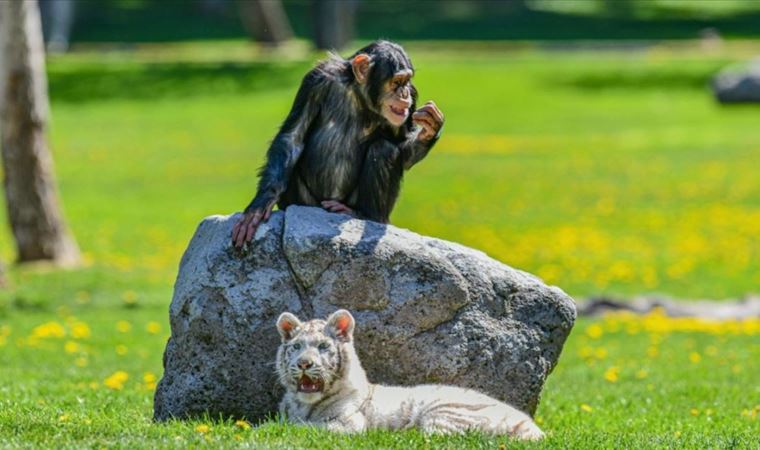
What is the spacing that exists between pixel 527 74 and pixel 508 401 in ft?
117

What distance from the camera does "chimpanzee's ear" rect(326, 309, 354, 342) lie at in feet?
25.9

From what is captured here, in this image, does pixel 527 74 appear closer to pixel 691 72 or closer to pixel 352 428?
pixel 691 72

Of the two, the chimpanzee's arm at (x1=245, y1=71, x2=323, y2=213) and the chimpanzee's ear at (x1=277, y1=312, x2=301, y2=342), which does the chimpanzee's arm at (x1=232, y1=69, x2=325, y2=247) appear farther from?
the chimpanzee's ear at (x1=277, y1=312, x2=301, y2=342)

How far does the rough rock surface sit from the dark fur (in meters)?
32.1

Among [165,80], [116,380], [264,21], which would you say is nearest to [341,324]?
[116,380]

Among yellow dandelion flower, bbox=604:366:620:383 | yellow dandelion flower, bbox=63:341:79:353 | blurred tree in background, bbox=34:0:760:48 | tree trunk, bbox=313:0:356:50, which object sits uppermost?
yellow dandelion flower, bbox=604:366:620:383

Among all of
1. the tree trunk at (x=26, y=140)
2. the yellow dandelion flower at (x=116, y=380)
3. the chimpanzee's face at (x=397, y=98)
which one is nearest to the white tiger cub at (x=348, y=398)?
the chimpanzee's face at (x=397, y=98)

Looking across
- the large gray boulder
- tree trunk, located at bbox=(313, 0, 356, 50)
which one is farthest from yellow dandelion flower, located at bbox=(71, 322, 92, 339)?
tree trunk, located at bbox=(313, 0, 356, 50)

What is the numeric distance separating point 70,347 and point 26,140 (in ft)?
18.9

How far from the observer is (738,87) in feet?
129

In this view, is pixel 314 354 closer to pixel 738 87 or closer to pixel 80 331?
pixel 80 331

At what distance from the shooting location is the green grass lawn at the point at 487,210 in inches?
395

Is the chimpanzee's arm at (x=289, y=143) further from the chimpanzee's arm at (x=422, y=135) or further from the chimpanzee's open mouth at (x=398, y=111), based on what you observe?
the chimpanzee's arm at (x=422, y=135)

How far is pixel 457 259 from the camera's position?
8711mm
